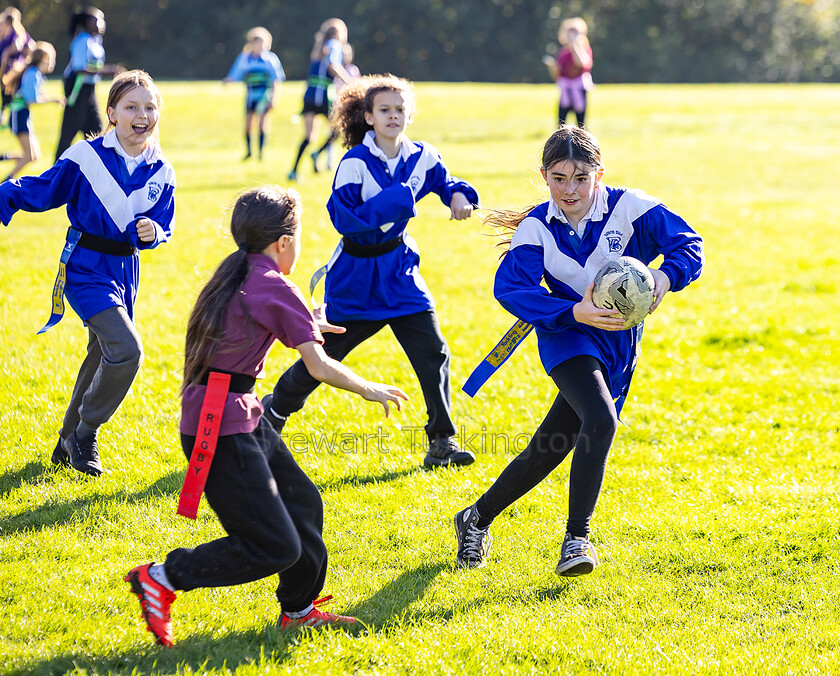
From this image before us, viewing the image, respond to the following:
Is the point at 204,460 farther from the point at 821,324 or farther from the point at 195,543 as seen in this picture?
the point at 821,324

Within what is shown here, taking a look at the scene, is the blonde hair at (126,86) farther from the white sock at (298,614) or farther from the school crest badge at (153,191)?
the white sock at (298,614)

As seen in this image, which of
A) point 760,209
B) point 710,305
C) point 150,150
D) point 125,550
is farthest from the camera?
point 760,209

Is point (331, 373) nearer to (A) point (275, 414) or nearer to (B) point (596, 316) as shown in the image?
(B) point (596, 316)

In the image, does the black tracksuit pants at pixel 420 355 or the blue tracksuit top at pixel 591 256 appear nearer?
the blue tracksuit top at pixel 591 256

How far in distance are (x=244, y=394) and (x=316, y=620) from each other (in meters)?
0.92

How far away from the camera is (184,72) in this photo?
4919cm

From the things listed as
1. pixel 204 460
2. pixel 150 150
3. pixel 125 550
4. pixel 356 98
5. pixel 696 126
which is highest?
pixel 696 126

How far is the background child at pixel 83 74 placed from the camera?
12695 mm

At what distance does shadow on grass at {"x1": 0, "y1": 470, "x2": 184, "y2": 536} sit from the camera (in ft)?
14.8

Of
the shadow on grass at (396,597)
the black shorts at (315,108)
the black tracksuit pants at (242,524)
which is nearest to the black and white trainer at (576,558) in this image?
the shadow on grass at (396,597)

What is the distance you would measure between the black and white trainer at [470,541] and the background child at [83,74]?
9812 millimetres

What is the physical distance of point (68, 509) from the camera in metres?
4.68

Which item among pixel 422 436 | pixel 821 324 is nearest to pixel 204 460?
pixel 422 436

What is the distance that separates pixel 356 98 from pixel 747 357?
3.85 metres
